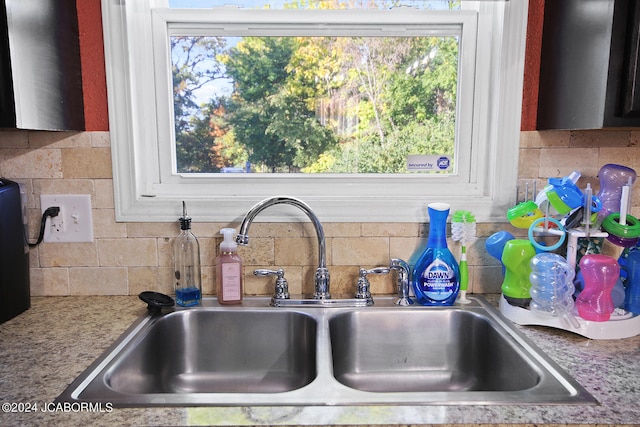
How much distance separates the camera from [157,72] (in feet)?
4.64

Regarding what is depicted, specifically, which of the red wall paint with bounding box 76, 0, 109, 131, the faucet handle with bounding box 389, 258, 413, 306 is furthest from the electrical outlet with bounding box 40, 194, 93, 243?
the faucet handle with bounding box 389, 258, 413, 306

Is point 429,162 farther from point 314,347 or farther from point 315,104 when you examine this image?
point 314,347

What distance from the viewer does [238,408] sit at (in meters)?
0.81

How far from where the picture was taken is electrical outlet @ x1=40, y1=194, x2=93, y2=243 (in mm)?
1373

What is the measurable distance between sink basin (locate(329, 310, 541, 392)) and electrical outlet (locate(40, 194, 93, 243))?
0.78 m

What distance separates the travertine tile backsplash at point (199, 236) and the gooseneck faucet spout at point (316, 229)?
8cm

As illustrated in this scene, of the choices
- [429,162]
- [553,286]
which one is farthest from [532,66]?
[553,286]

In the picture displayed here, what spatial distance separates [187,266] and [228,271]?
13 cm

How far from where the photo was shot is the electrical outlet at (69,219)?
137 centimetres

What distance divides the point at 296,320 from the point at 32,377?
2.04 feet

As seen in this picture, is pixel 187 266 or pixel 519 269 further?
pixel 187 266

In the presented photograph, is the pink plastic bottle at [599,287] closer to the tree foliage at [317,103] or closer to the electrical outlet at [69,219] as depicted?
the tree foliage at [317,103]

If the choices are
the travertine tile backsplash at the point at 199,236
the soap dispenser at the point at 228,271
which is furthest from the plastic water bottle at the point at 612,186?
the soap dispenser at the point at 228,271

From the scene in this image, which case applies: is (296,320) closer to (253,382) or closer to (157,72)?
(253,382)
